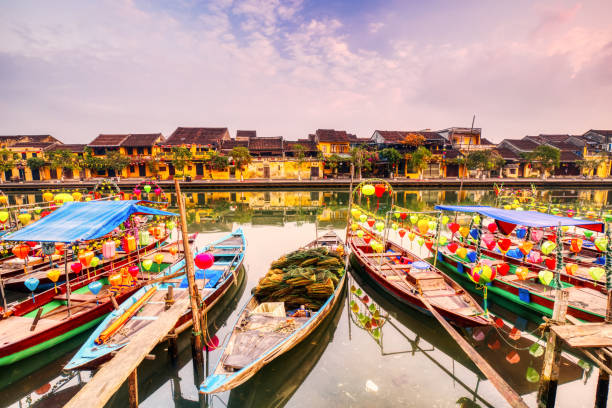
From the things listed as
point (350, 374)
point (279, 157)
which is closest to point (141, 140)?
point (279, 157)

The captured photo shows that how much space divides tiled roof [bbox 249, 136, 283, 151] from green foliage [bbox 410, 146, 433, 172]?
1937cm

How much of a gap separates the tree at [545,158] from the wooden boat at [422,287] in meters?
42.9

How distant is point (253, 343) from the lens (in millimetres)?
5711

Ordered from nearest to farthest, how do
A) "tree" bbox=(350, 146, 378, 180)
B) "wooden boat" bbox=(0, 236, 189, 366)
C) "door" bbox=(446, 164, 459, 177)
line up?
"wooden boat" bbox=(0, 236, 189, 366) < "tree" bbox=(350, 146, 378, 180) < "door" bbox=(446, 164, 459, 177)

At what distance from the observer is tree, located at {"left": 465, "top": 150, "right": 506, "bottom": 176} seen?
39.3m

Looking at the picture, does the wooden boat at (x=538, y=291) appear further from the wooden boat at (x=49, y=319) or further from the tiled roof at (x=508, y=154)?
the tiled roof at (x=508, y=154)

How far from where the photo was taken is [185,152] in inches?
1550

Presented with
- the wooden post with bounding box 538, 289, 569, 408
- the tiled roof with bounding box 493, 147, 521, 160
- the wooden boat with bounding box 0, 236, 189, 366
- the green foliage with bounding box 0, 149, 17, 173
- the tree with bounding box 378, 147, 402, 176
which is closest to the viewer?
the wooden post with bounding box 538, 289, 569, 408

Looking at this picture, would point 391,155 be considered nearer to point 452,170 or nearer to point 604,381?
point 452,170

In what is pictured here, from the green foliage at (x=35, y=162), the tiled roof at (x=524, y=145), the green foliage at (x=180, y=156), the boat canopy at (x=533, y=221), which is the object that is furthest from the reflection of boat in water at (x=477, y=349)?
the tiled roof at (x=524, y=145)

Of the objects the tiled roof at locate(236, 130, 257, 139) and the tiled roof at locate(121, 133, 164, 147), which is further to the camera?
the tiled roof at locate(236, 130, 257, 139)

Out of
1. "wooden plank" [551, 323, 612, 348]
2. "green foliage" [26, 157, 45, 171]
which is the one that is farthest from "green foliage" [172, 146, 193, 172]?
"wooden plank" [551, 323, 612, 348]

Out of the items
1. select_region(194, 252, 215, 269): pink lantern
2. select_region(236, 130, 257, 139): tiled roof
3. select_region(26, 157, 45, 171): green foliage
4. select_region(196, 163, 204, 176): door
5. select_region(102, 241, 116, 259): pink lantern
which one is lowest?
select_region(102, 241, 116, 259): pink lantern

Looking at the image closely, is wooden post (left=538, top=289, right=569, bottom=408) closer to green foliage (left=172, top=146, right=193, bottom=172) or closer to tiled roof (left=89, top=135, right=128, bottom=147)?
green foliage (left=172, top=146, right=193, bottom=172)
